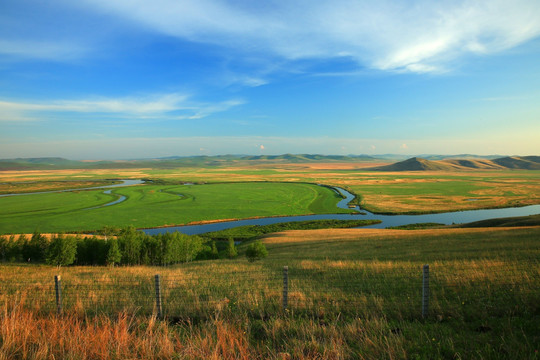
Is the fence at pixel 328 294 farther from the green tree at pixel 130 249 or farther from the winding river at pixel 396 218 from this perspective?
the winding river at pixel 396 218

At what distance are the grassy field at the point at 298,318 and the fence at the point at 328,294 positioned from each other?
0.04m

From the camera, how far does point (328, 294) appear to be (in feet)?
32.6

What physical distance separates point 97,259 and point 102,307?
100 feet

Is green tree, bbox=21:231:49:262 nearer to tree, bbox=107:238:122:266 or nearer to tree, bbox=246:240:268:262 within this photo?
tree, bbox=107:238:122:266

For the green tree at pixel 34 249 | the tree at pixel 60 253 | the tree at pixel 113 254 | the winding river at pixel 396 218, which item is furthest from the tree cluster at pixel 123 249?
the winding river at pixel 396 218

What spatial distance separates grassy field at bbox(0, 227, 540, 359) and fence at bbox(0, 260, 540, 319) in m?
0.04

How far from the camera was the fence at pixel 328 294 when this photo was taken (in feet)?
26.4

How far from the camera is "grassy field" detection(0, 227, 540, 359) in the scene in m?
5.60

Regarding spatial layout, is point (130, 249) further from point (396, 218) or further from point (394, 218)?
point (396, 218)

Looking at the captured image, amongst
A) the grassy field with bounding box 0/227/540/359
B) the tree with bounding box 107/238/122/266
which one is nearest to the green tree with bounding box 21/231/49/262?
the tree with bounding box 107/238/122/266

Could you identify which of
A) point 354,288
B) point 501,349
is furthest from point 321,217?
point 501,349

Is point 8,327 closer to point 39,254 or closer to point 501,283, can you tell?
point 501,283

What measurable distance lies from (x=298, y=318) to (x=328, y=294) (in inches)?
105

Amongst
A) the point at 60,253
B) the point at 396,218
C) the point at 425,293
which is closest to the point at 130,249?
the point at 60,253
